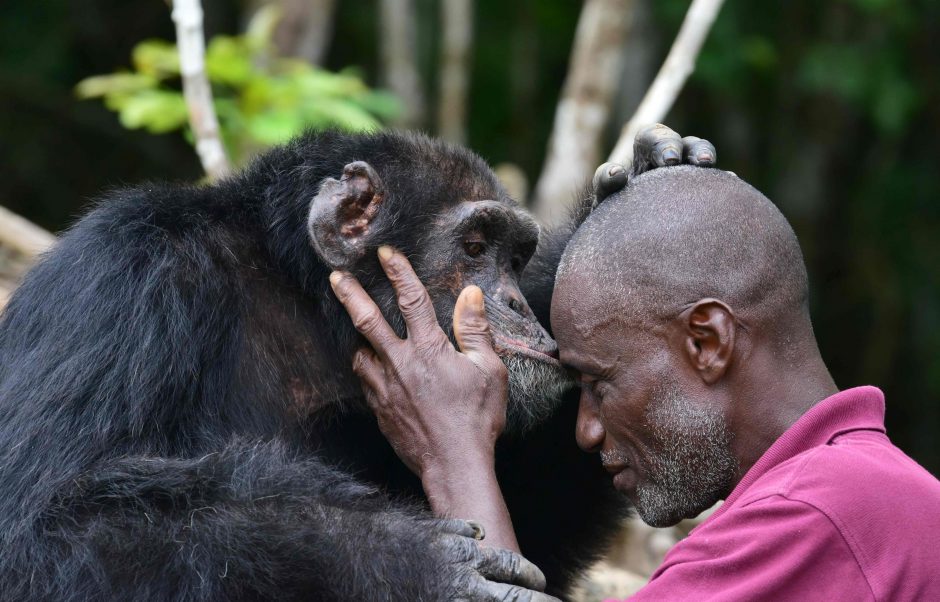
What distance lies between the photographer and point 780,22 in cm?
1360

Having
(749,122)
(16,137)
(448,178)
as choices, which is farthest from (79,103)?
(448,178)

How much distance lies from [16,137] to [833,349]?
34.8ft

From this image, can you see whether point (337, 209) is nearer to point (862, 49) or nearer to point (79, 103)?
point (862, 49)

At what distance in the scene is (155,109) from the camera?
798 cm

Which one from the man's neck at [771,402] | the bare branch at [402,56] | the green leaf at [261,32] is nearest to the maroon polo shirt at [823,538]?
the man's neck at [771,402]

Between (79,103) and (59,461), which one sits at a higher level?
(59,461)

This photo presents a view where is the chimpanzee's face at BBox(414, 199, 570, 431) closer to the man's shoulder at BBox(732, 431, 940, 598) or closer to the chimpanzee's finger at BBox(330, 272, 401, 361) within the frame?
the chimpanzee's finger at BBox(330, 272, 401, 361)

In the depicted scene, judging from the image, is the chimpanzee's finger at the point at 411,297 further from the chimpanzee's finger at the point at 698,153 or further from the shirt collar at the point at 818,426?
the shirt collar at the point at 818,426

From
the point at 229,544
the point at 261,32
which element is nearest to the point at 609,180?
the point at 229,544

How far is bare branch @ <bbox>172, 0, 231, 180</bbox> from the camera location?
23.0 ft

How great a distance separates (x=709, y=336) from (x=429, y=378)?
123 cm

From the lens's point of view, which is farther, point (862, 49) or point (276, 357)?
point (862, 49)

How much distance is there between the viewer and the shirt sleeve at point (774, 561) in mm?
3324

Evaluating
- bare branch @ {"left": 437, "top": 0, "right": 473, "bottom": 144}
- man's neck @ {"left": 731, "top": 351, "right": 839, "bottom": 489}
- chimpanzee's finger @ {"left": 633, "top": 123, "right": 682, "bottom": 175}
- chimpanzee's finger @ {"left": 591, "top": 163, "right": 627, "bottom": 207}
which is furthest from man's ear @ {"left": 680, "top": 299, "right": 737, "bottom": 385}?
bare branch @ {"left": 437, "top": 0, "right": 473, "bottom": 144}
